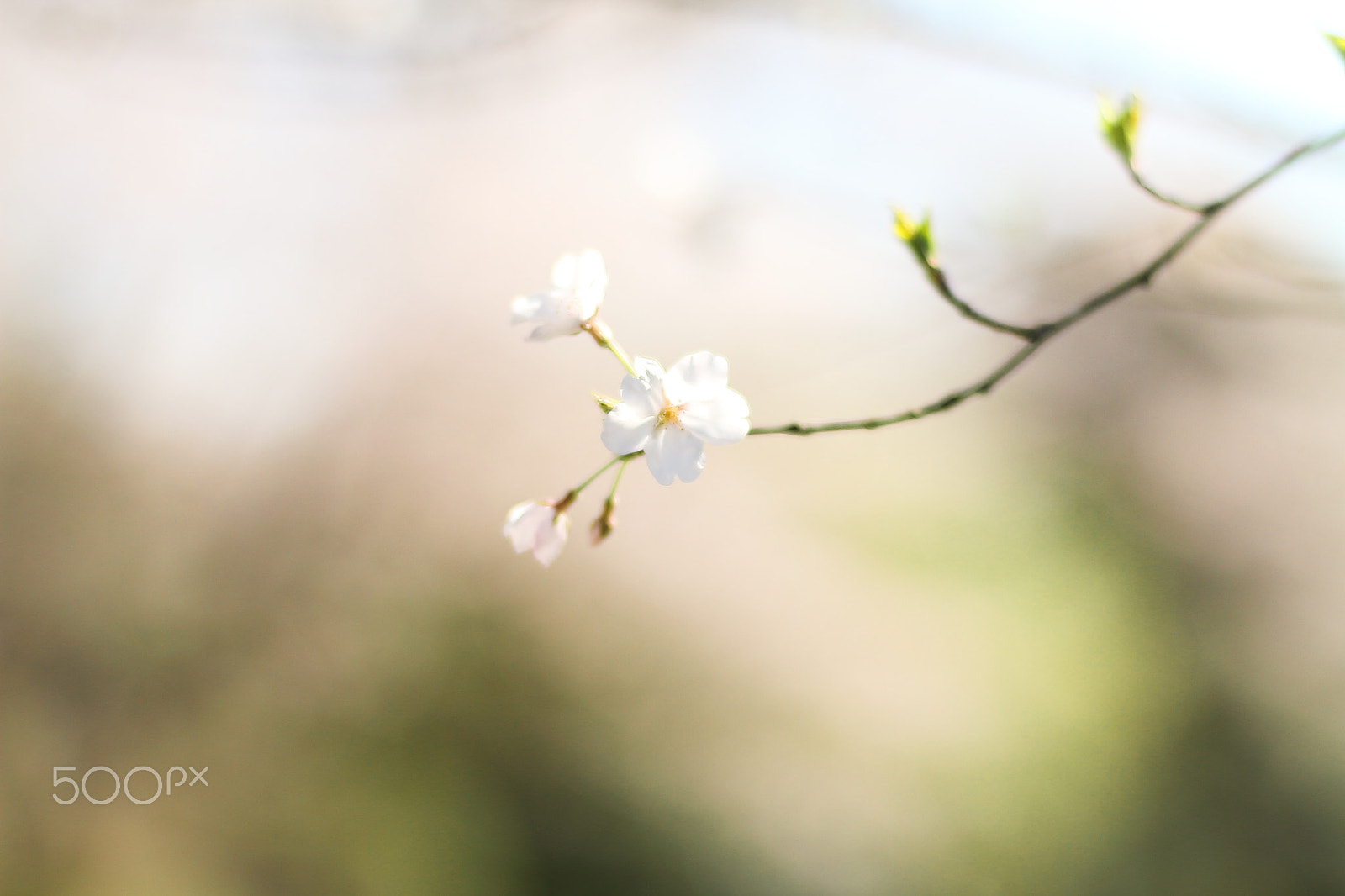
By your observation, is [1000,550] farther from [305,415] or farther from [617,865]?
[305,415]

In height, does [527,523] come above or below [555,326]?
below

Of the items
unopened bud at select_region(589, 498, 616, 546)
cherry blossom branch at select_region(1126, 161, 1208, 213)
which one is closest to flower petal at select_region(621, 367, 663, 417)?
unopened bud at select_region(589, 498, 616, 546)

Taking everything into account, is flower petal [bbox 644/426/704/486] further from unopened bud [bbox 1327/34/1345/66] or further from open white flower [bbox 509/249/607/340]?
unopened bud [bbox 1327/34/1345/66]

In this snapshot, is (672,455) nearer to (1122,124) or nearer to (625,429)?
(625,429)

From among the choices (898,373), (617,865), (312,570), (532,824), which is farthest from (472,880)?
(898,373)

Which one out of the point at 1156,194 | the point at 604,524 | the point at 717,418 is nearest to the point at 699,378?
the point at 717,418

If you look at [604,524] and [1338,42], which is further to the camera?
[604,524]

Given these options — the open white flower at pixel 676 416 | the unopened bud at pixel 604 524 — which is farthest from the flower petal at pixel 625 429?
the unopened bud at pixel 604 524

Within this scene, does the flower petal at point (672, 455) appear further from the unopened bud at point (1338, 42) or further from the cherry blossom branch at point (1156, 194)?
the unopened bud at point (1338, 42)
